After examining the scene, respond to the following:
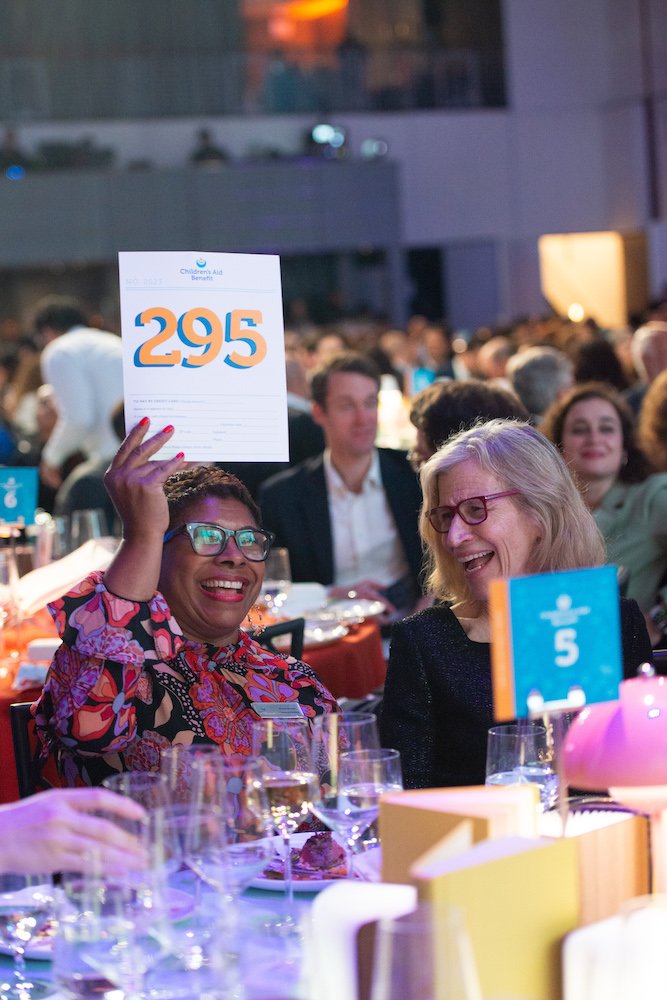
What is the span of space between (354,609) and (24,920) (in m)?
2.56

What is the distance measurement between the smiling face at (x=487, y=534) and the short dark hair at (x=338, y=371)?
261cm

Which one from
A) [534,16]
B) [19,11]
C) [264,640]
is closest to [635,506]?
[264,640]

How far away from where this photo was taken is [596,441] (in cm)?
470

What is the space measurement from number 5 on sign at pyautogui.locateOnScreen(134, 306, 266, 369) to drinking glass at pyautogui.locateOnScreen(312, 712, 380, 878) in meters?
0.64

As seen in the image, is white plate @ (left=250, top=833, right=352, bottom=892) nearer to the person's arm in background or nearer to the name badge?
the name badge

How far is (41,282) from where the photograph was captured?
17.7 metres

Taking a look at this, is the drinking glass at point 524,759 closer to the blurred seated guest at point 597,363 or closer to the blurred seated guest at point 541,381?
the blurred seated guest at point 541,381

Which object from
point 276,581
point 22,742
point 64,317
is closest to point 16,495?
point 276,581

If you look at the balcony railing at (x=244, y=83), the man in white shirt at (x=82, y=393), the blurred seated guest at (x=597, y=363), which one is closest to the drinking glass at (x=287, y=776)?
the blurred seated guest at (x=597, y=363)

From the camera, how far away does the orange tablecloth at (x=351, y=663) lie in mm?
3730

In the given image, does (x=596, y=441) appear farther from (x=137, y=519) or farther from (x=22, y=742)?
(x=137, y=519)

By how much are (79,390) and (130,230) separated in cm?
1021

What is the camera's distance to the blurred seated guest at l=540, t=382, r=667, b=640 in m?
4.56

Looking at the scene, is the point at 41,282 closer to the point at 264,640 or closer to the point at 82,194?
the point at 82,194
